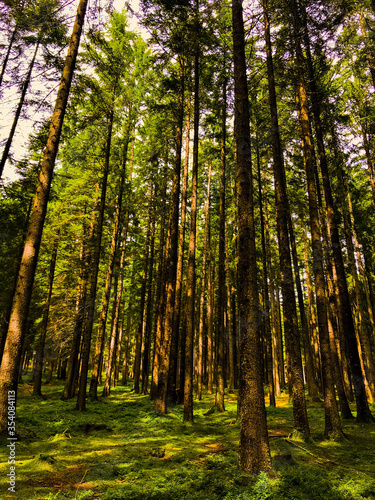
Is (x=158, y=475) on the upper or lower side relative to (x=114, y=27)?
lower

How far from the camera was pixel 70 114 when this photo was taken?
449 inches

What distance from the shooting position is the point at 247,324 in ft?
18.3

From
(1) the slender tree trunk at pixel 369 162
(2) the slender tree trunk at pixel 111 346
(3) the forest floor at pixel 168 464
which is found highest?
(1) the slender tree trunk at pixel 369 162

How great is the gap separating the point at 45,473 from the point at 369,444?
904 centimetres

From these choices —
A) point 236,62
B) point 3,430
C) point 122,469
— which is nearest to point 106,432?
point 3,430

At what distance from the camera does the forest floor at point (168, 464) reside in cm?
454

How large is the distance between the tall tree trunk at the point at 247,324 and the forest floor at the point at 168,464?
18.9 inches

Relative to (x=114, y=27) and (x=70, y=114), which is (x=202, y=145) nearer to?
(x=114, y=27)

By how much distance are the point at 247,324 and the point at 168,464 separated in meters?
3.65

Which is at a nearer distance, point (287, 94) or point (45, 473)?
point (45, 473)

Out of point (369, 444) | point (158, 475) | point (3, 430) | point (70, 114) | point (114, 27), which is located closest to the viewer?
point (158, 475)

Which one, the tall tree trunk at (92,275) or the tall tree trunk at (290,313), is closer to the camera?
the tall tree trunk at (290,313)
